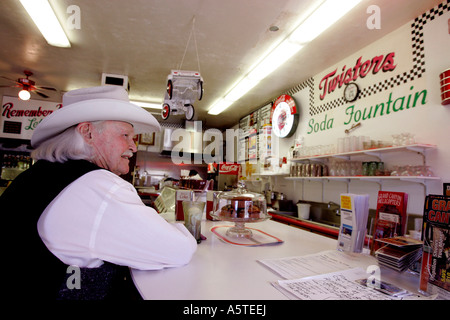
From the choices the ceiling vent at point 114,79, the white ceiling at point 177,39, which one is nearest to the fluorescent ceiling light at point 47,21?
the white ceiling at point 177,39

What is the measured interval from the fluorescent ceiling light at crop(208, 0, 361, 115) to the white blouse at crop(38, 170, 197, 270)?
3.03 meters

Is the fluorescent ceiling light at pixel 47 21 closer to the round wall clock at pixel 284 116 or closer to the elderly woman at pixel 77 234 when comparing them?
the elderly woman at pixel 77 234

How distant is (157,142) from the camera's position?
8953 millimetres

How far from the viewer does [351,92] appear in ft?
13.0

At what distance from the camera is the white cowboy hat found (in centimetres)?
140

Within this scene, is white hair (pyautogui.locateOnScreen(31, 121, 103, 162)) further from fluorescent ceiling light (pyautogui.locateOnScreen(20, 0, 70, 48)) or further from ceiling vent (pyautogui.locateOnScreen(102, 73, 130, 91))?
ceiling vent (pyautogui.locateOnScreen(102, 73, 130, 91))

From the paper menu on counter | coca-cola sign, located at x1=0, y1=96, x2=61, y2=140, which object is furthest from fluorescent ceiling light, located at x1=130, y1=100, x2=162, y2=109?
the paper menu on counter

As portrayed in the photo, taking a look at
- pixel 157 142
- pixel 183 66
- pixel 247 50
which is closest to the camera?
pixel 247 50

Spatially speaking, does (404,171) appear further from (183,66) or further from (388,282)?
(183,66)

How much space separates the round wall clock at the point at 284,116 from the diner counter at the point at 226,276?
13.0ft

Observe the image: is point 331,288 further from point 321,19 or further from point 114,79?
point 114,79

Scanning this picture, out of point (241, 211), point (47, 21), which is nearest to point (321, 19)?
point (241, 211)
